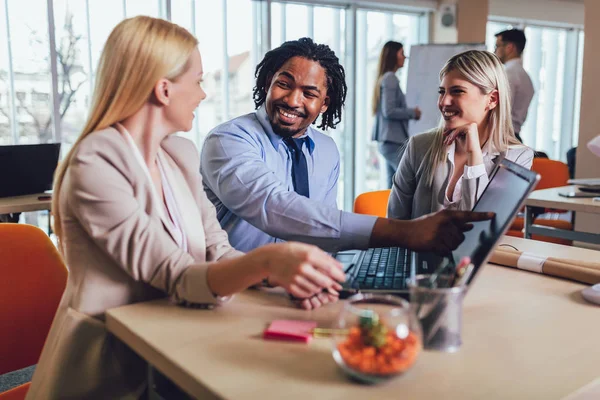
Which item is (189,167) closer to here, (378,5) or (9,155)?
(9,155)

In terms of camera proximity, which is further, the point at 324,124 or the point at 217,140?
the point at 324,124

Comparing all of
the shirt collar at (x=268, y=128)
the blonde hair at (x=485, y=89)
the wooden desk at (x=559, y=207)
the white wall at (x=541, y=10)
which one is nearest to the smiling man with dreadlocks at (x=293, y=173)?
the shirt collar at (x=268, y=128)

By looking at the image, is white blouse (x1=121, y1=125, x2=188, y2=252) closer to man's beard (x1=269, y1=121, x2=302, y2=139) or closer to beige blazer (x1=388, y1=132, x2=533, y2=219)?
man's beard (x1=269, y1=121, x2=302, y2=139)

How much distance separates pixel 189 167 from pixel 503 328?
0.75m

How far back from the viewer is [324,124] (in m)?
2.25

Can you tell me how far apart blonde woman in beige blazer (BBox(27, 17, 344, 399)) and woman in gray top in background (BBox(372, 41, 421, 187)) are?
159 inches

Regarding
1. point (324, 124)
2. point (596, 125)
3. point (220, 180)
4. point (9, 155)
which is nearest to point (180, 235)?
point (220, 180)

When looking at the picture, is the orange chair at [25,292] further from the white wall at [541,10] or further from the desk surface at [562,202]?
the white wall at [541,10]

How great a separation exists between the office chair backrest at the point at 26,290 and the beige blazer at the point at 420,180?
3.92 ft

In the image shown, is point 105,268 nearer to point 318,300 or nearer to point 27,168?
point 318,300

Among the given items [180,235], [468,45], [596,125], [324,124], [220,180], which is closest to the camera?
[180,235]

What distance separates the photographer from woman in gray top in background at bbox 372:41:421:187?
5.06 metres

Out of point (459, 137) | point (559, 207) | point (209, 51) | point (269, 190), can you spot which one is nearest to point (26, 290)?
point (269, 190)

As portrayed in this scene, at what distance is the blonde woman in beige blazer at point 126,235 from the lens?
1014mm
